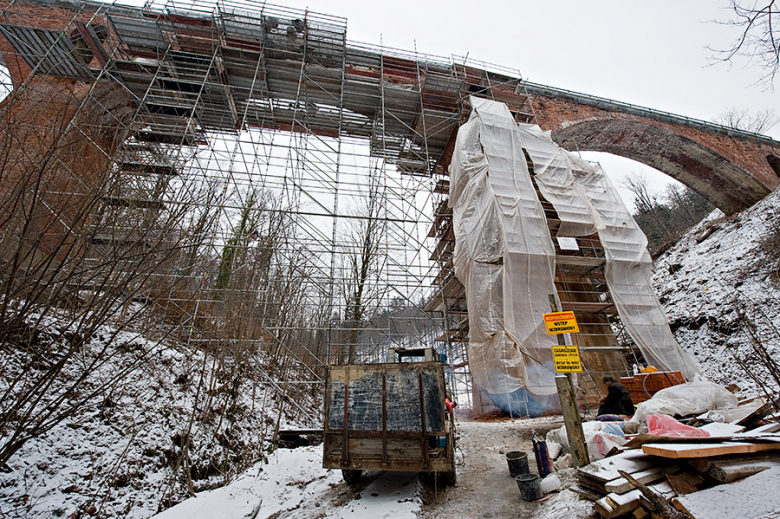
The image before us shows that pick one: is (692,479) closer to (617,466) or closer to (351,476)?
(617,466)

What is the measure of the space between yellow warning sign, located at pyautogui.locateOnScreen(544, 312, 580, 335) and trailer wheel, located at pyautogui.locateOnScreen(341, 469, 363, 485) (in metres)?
3.53

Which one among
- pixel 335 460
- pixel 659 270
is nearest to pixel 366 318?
pixel 335 460

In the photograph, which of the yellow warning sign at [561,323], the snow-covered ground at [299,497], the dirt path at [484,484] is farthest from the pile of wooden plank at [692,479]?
the snow-covered ground at [299,497]

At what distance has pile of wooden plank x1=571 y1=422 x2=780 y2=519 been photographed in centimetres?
273

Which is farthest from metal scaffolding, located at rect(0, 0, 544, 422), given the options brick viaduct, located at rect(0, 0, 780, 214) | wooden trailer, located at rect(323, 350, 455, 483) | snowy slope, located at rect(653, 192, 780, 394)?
snowy slope, located at rect(653, 192, 780, 394)

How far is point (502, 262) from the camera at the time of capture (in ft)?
29.4

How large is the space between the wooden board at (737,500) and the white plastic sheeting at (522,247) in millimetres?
4886

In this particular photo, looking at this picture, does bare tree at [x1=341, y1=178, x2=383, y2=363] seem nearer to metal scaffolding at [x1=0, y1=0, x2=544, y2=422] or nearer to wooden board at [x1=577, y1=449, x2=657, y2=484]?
metal scaffolding at [x1=0, y1=0, x2=544, y2=422]

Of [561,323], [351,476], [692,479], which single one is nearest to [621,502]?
[692,479]

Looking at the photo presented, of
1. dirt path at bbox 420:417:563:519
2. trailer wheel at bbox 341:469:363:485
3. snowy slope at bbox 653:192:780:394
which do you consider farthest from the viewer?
snowy slope at bbox 653:192:780:394

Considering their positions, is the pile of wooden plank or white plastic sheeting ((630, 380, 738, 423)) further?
white plastic sheeting ((630, 380, 738, 423))

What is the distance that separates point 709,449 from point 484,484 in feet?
8.86

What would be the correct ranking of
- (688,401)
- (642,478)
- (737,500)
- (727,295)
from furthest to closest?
(727,295) → (688,401) → (642,478) → (737,500)

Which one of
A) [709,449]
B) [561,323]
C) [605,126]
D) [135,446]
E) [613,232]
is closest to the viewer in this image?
[709,449]
